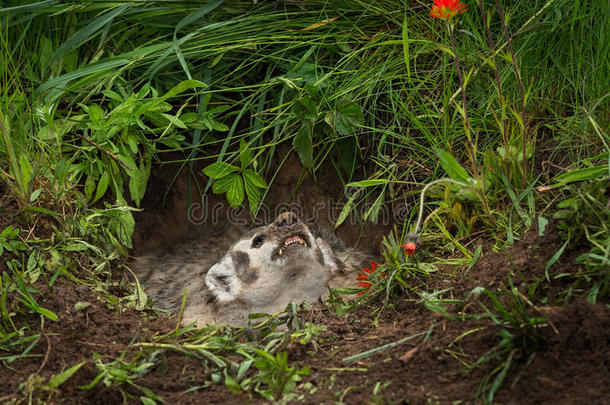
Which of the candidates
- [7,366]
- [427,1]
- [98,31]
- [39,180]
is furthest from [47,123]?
[427,1]

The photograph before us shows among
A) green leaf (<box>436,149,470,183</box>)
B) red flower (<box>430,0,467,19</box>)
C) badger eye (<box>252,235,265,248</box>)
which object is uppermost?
red flower (<box>430,0,467,19</box>)

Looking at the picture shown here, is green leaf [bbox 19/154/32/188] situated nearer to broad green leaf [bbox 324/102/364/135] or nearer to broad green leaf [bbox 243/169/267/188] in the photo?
broad green leaf [bbox 243/169/267/188]

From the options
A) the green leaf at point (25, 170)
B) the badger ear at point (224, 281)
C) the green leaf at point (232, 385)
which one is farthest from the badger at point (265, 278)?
the green leaf at point (232, 385)

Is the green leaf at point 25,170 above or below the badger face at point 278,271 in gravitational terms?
above

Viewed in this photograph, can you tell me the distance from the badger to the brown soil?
2.46 ft

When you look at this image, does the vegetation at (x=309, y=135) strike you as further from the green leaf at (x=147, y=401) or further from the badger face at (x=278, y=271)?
the badger face at (x=278, y=271)

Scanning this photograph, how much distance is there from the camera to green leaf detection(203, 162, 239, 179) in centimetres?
388

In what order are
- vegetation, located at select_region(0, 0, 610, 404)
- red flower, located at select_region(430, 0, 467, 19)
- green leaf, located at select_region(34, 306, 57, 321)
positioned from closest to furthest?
vegetation, located at select_region(0, 0, 610, 404), red flower, located at select_region(430, 0, 467, 19), green leaf, located at select_region(34, 306, 57, 321)

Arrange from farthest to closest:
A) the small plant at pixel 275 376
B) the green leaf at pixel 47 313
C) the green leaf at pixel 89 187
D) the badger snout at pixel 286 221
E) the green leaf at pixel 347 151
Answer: the green leaf at pixel 347 151 < the badger snout at pixel 286 221 < the green leaf at pixel 89 187 < the green leaf at pixel 47 313 < the small plant at pixel 275 376

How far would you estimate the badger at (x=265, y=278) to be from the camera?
12.3 ft

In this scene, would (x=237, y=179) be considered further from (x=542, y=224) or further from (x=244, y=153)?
(x=542, y=224)

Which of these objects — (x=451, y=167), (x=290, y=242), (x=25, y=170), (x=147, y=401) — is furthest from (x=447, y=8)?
(x=25, y=170)

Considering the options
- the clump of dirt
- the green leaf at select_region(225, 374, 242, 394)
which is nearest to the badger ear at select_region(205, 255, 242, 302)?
the clump of dirt

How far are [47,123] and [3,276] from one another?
103 cm
